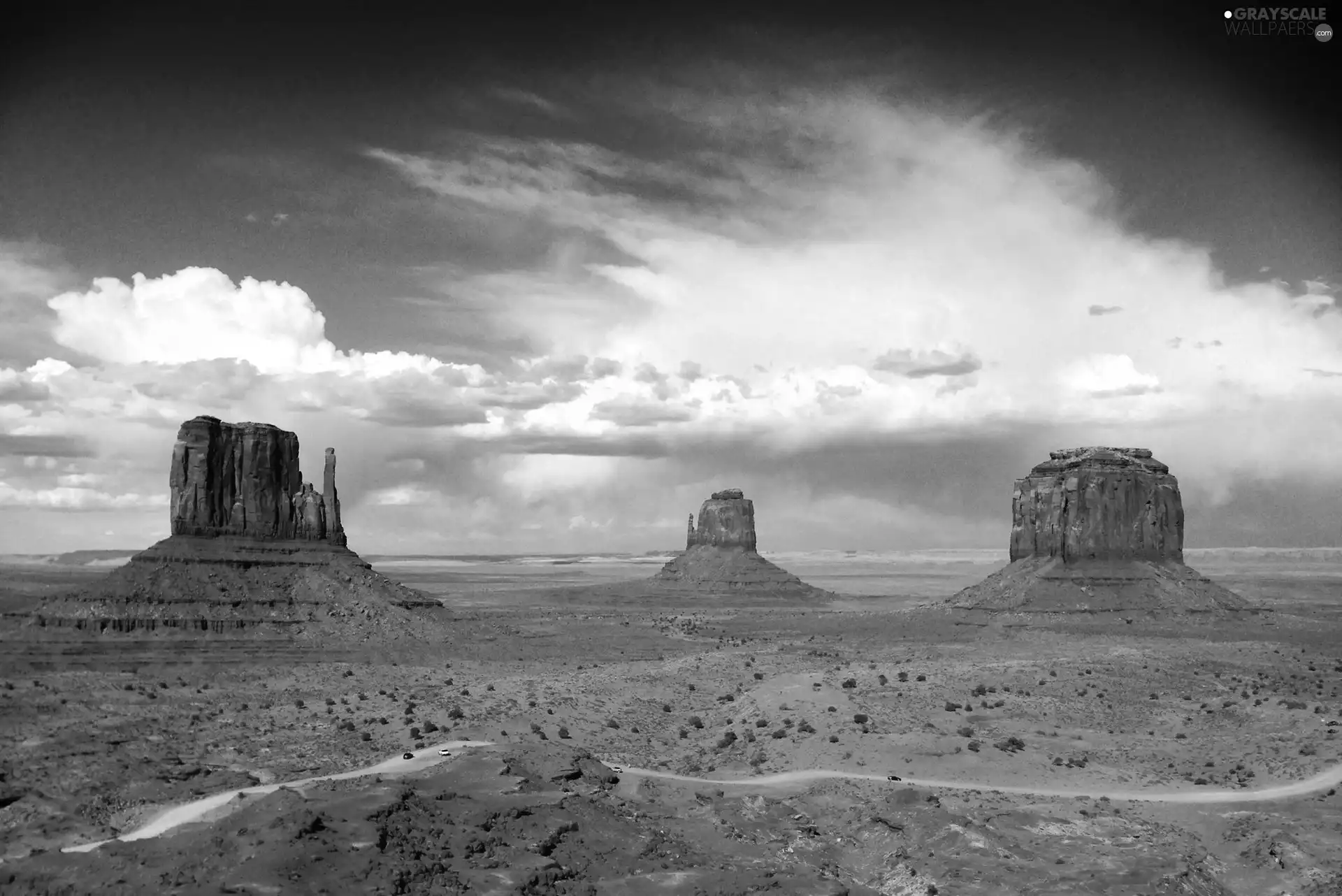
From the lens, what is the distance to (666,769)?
39.8 meters

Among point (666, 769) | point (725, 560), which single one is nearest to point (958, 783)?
point (666, 769)

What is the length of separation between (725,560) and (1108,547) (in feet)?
297

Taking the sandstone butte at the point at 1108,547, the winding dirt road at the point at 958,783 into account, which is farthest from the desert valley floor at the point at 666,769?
the sandstone butte at the point at 1108,547

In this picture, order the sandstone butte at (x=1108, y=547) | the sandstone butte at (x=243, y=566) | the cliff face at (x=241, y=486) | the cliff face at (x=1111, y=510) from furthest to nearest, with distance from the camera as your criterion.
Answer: the cliff face at (x=1111, y=510)
the sandstone butte at (x=1108, y=547)
the cliff face at (x=241, y=486)
the sandstone butte at (x=243, y=566)

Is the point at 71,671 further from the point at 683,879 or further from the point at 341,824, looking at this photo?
the point at 683,879

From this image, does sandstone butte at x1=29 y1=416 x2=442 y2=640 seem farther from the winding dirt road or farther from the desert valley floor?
the winding dirt road

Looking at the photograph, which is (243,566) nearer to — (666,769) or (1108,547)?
(666,769)

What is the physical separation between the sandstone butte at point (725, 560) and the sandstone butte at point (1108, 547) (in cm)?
7016

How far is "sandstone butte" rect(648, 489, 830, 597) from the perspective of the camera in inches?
6767

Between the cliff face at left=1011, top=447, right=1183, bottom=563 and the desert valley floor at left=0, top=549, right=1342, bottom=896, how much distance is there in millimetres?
24251

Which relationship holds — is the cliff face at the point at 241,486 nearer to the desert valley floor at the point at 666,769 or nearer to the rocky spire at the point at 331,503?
the rocky spire at the point at 331,503

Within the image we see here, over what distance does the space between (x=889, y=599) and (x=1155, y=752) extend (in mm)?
130791

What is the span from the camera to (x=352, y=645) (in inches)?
3029

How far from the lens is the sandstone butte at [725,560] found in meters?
172
